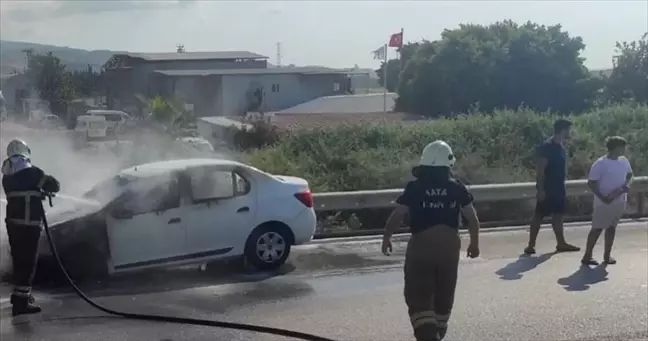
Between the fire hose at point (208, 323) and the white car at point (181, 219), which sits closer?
the fire hose at point (208, 323)

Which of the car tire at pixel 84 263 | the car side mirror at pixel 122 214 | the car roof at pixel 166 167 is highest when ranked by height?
the car roof at pixel 166 167

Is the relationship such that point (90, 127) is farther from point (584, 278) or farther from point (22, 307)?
point (584, 278)

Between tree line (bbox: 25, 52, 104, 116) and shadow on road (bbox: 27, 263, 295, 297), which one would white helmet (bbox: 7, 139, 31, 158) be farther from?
tree line (bbox: 25, 52, 104, 116)

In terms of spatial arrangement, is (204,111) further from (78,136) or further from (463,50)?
(463,50)

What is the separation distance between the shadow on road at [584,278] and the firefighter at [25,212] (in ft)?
17.9

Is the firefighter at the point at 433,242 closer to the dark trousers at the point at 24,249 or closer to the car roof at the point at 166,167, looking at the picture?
the dark trousers at the point at 24,249

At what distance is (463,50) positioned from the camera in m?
51.1

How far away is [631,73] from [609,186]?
41780 mm

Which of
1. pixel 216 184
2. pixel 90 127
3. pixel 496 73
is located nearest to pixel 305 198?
pixel 216 184

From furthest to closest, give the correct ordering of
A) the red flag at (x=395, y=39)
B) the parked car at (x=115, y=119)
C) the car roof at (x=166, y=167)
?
the red flag at (x=395, y=39), the parked car at (x=115, y=119), the car roof at (x=166, y=167)

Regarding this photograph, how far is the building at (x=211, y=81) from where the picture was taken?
18.2 m

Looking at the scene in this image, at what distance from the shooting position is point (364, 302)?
9477 mm

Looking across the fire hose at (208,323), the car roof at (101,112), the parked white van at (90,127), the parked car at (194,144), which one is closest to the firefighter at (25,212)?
the fire hose at (208,323)

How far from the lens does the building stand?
1815cm
